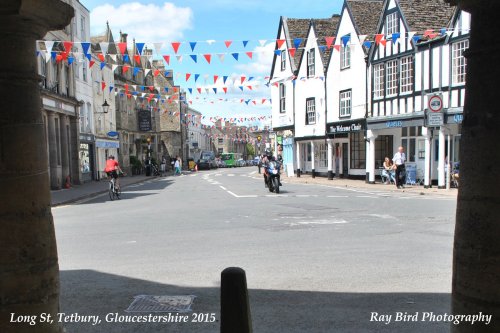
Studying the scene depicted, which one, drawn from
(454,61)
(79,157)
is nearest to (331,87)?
(454,61)

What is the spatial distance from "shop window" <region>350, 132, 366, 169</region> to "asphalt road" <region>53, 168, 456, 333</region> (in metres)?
15.8

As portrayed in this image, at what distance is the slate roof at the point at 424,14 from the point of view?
22.5 metres

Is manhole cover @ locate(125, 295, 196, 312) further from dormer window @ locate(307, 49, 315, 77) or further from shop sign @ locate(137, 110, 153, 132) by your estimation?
shop sign @ locate(137, 110, 153, 132)

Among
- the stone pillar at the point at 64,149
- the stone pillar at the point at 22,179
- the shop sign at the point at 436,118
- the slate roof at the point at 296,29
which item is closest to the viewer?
the stone pillar at the point at 22,179

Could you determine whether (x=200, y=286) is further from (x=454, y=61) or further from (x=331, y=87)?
(x=331, y=87)

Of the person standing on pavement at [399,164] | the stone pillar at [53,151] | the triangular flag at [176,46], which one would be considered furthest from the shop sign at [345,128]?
the stone pillar at [53,151]

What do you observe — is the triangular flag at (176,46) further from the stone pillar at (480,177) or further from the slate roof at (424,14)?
the stone pillar at (480,177)

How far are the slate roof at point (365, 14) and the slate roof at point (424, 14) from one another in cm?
361

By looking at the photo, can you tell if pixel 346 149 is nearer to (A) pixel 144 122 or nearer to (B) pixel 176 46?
(B) pixel 176 46

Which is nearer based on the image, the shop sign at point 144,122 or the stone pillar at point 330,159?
the stone pillar at point 330,159

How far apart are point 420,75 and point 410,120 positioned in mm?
2145

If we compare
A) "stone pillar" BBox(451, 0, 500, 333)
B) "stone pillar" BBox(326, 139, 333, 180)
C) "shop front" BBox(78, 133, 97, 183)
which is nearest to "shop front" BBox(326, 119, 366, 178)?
"stone pillar" BBox(326, 139, 333, 180)

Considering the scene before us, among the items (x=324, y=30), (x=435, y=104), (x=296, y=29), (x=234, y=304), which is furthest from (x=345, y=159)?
(x=234, y=304)

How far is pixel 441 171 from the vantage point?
20359 mm
